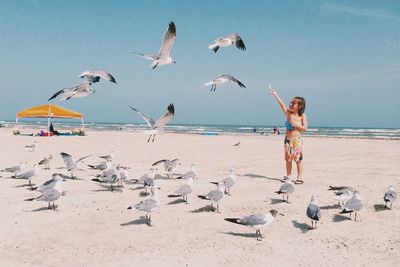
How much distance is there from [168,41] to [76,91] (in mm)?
2786

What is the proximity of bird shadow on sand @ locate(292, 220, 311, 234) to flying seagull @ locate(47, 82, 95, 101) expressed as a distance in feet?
20.2

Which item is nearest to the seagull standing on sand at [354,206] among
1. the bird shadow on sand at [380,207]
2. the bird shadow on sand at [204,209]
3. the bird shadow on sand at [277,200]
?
the bird shadow on sand at [380,207]

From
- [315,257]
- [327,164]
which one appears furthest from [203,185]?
[327,164]

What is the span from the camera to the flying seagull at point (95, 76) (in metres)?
9.76

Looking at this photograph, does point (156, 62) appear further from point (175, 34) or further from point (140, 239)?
point (140, 239)

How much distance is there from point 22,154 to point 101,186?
28.0 ft

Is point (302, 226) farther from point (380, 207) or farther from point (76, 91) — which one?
point (76, 91)

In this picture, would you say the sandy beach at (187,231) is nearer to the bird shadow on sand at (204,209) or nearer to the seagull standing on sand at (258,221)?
the bird shadow on sand at (204,209)

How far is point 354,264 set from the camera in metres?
5.28

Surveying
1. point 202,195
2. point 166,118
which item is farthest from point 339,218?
point 166,118

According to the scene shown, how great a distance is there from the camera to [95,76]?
10047mm

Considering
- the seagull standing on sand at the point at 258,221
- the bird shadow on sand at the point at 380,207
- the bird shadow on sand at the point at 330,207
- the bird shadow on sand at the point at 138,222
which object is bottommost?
the bird shadow on sand at the point at 138,222

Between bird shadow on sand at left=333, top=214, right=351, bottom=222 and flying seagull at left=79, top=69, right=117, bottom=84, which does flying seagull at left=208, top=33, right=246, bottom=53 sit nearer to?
flying seagull at left=79, top=69, right=117, bottom=84

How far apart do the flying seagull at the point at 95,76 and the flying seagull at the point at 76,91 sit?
15cm
